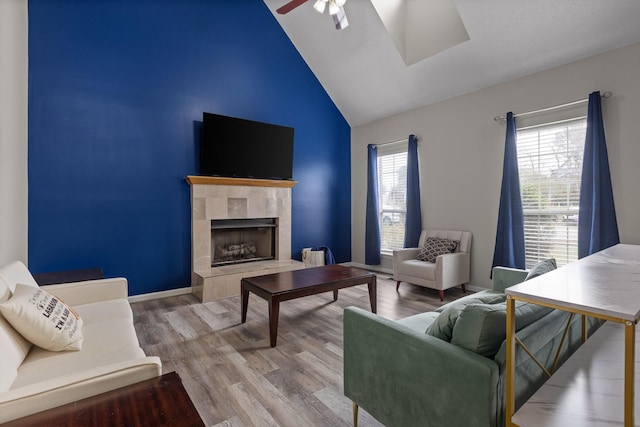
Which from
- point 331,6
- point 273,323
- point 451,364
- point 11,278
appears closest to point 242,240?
point 273,323

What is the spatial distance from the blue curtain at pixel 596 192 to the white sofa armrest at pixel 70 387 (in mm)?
3946

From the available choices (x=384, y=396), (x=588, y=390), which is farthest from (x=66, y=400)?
(x=588, y=390)

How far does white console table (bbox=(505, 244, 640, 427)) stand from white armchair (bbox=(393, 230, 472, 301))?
7.67 ft

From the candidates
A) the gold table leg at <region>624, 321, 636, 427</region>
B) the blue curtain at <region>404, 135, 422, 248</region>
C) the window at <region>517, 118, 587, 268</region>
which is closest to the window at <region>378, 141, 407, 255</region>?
the blue curtain at <region>404, 135, 422, 248</region>

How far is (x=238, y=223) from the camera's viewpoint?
15.3 feet

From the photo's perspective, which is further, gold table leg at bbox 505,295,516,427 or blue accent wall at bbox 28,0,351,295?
blue accent wall at bbox 28,0,351,295

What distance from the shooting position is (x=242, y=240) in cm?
491

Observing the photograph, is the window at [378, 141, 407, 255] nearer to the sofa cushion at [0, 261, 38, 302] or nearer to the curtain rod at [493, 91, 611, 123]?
the curtain rod at [493, 91, 611, 123]

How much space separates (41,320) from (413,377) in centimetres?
177

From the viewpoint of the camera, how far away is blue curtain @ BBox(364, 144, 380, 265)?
5598 mm

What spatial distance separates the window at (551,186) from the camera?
349cm

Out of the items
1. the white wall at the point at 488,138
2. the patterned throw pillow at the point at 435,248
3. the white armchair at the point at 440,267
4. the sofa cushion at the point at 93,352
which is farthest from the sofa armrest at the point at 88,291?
the white wall at the point at 488,138

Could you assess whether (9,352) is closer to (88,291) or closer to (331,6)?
(88,291)

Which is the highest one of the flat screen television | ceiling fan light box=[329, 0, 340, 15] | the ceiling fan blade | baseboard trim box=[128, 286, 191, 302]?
the ceiling fan blade
